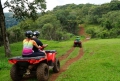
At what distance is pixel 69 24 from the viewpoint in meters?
84.1

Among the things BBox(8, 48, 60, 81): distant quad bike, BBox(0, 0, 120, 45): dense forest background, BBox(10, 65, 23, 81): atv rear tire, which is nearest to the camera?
BBox(8, 48, 60, 81): distant quad bike

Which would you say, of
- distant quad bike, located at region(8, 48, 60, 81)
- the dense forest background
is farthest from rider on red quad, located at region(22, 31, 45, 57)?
the dense forest background

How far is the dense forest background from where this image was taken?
163ft

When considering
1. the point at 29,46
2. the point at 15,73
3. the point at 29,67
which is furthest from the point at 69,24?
the point at 29,67

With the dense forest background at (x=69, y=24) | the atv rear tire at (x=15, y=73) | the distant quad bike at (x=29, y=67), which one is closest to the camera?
the distant quad bike at (x=29, y=67)

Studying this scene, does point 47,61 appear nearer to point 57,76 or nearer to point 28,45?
point 57,76

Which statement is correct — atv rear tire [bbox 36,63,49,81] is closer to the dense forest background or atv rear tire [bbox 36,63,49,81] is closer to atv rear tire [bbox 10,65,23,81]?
atv rear tire [bbox 10,65,23,81]

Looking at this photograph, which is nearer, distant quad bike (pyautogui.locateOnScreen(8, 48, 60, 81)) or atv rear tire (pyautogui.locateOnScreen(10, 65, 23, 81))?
distant quad bike (pyautogui.locateOnScreen(8, 48, 60, 81))

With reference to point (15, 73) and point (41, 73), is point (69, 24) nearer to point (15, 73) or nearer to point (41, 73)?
point (15, 73)

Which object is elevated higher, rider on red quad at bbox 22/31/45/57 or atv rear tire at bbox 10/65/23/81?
rider on red quad at bbox 22/31/45/57

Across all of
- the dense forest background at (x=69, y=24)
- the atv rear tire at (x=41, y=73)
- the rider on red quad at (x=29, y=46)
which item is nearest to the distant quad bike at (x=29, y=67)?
the atv rear tire at (x=41, y=73)

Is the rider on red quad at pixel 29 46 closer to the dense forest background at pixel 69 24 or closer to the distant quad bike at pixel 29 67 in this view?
the distant quad bike at pixel 29 67

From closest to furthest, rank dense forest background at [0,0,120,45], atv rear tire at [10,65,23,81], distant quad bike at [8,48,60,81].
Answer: distant quad bike at [8,48,60,81], atv rear tire at [10,65,23,81], dense forest background at [0,0,120,45]

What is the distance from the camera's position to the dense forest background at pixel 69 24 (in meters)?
49.7
